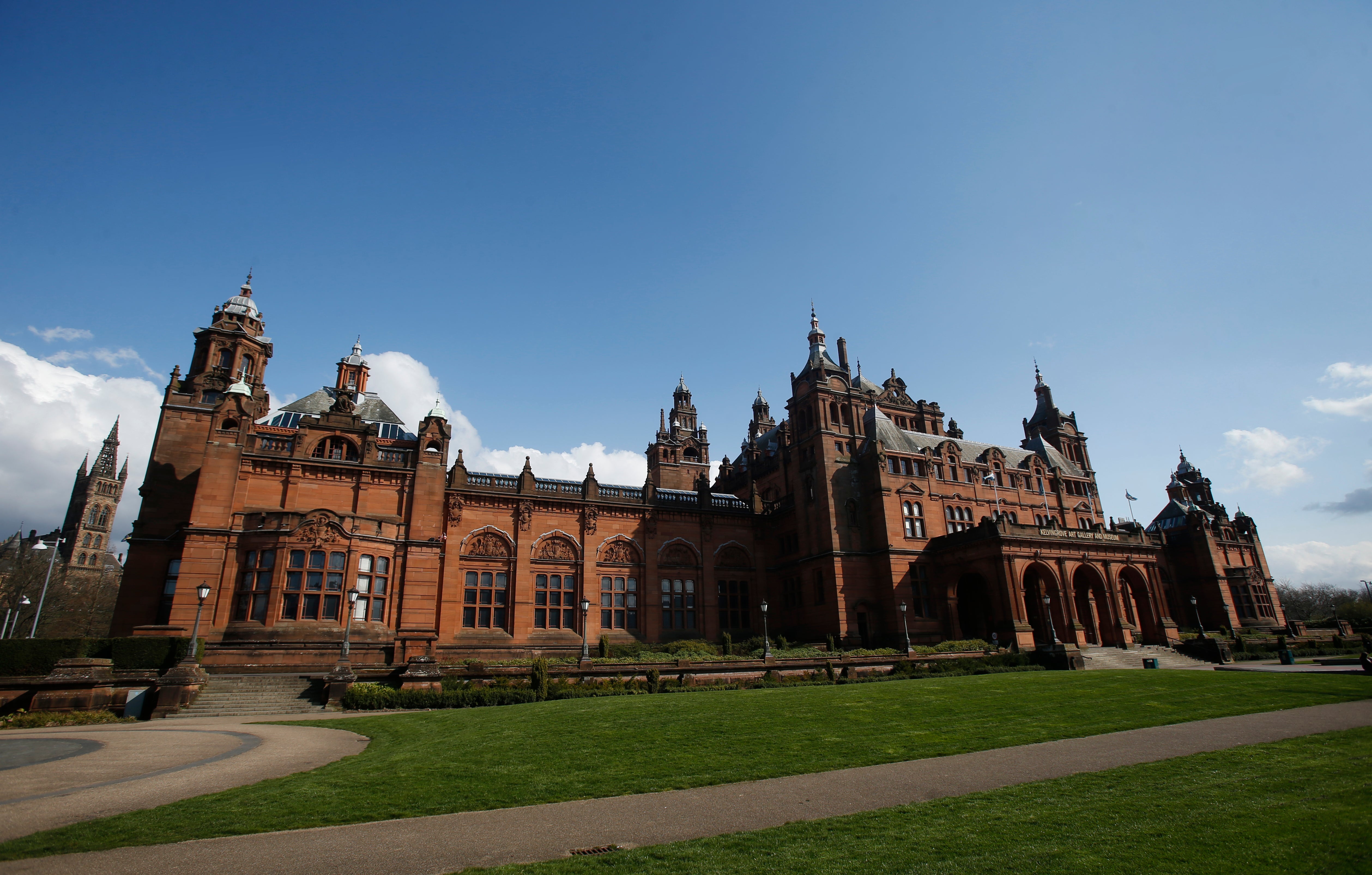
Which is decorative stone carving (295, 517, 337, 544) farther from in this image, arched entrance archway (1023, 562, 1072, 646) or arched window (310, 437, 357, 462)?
arched entrance archway (1023, 562, 1072, 646)

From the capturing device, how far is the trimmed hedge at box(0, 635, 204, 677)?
81.6 ft

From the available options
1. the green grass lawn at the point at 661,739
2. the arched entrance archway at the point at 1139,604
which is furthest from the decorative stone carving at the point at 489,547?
the arched entrance archway at the point at 1139,604

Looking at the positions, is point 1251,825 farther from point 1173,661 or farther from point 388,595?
point 1173,661

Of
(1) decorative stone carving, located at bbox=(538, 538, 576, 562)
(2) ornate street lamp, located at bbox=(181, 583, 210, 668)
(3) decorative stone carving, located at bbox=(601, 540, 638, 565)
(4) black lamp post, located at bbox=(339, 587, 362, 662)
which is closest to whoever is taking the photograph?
(2) ornate street lamp, located at bbox=(181, 583, 210, 668)

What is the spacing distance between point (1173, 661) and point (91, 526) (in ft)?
547

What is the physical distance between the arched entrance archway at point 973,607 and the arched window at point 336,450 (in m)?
38.7

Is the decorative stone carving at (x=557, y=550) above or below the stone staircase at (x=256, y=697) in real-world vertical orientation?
above

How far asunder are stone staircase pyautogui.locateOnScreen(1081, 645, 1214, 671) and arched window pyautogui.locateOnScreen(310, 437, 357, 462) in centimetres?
4081

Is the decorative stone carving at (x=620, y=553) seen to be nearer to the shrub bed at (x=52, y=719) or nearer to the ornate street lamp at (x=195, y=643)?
the ornate street lamp at (x=195, y=643)

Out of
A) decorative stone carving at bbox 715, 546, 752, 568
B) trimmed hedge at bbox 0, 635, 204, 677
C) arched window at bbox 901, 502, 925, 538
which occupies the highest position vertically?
arched window at bbox 901, 502, 925, 538

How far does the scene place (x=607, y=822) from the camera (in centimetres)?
846

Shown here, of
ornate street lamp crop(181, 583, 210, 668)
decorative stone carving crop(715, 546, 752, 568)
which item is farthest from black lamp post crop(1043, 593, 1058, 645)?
ornate street lamp crop(181, 583, 210, 668)

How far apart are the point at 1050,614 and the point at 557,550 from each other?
29.4 meters

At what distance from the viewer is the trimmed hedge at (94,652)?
81.6 feet
